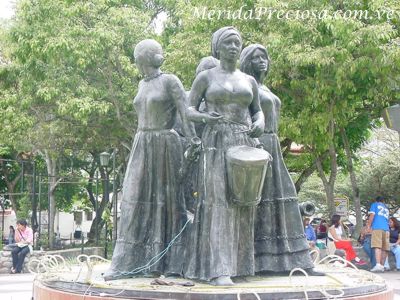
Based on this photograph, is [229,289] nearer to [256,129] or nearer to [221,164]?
[221,164]

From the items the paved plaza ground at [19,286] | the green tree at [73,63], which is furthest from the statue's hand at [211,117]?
the green tree at [73,63]

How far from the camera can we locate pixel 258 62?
7.20 metres

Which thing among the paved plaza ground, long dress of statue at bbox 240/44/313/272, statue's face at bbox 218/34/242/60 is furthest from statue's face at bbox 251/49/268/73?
the paved plaza ground

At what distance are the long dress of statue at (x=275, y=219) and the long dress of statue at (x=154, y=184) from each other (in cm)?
79

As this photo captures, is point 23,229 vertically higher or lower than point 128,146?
lower

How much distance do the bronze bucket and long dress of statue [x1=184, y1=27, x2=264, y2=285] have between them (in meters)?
0.10

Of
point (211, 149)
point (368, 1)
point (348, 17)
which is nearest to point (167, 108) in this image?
point (211, 149)

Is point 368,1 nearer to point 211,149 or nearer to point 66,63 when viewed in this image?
point 66,63

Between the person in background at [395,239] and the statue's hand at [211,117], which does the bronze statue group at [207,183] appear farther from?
the person in background at [395,239]

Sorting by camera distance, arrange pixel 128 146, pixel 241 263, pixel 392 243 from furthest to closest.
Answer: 1. pixel 128 146
2. pixel 392 243
3. pixel 241 263

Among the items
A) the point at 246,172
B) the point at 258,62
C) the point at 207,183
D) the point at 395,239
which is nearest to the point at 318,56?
the point at 395,239

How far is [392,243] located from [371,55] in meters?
4.01

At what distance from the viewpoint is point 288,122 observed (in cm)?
1521

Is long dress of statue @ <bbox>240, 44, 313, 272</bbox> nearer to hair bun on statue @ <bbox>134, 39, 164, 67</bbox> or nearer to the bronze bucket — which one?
the bronze bucket
